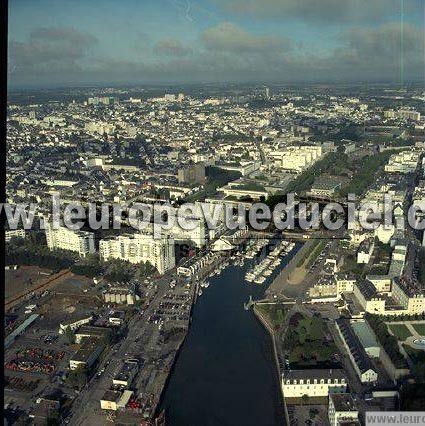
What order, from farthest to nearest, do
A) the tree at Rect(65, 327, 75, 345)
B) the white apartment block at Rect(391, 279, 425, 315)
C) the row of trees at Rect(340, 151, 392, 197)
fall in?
the row of trees at Rect(340, 151, 392, 197) < the white apartment block at Rect(391, 279, 425, 315) < the tree at Rect(65, 327, 75, 345)

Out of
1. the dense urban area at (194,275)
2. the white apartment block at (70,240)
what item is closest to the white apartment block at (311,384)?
the dense urban area at (194,275)

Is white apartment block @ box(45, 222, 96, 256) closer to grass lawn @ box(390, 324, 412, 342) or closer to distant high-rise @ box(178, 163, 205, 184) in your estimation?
distant high-rise @ box(178, 163, 205, 184)

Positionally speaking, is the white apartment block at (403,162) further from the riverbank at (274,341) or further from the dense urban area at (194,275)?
the riverbank at (274,341)

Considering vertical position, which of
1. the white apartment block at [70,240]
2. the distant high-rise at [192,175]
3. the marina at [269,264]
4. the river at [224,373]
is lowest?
the river at [224,373]

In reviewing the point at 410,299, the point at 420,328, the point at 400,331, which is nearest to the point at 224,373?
the point at 400,331

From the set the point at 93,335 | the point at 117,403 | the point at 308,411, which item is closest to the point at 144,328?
the point at 93,335

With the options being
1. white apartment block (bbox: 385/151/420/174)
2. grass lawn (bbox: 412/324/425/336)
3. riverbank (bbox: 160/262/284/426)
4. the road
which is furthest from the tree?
white apartment block (bbox: 385/151/420/174)

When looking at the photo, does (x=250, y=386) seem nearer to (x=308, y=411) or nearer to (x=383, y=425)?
(x=308, y=411)
